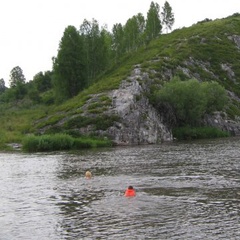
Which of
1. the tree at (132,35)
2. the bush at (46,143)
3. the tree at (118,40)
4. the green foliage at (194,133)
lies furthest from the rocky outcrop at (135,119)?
the tree at (132,35)

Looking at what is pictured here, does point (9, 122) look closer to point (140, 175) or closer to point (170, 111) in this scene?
point (170, 111)

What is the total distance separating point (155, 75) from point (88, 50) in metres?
32.6

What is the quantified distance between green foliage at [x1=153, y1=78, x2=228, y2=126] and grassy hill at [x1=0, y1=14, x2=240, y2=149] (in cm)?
751

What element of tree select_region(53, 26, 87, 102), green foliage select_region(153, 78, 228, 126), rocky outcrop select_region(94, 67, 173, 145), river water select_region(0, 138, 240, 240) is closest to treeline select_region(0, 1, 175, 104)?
tree select_region(53, 26, 87, 102)

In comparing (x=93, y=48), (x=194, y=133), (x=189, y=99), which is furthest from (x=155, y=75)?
(x=93, y=48)

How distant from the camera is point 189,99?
308ft

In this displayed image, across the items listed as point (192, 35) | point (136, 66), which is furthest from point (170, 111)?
point (192, 35)

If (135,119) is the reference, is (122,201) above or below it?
below

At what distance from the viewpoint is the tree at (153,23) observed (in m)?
171

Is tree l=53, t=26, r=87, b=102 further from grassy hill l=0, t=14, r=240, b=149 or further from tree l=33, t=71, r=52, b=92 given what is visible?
→ tree l=33, t=71, r=52, b=92

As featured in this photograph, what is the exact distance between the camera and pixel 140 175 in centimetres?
3925

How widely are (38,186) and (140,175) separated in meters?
9.59

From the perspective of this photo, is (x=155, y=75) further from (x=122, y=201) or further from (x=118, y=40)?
(x=122, y=201)

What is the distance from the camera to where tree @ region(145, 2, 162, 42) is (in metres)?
171
